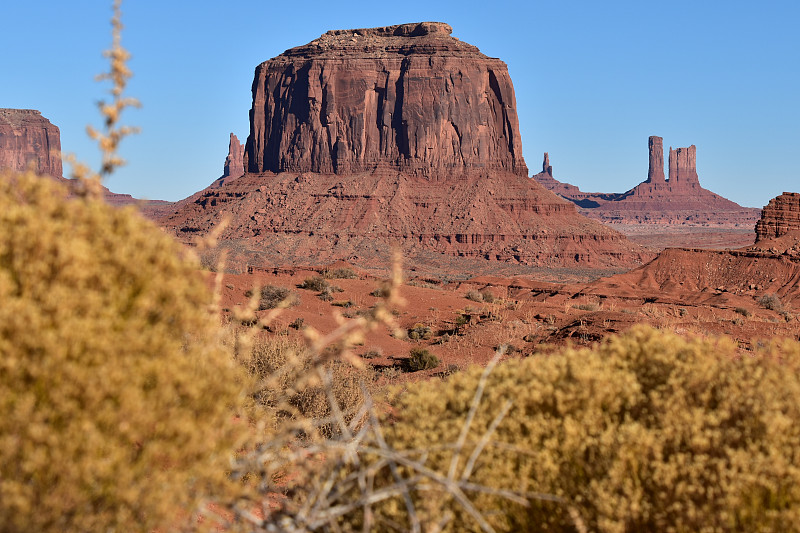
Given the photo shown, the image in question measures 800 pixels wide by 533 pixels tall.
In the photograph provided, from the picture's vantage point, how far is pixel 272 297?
76.9 feet

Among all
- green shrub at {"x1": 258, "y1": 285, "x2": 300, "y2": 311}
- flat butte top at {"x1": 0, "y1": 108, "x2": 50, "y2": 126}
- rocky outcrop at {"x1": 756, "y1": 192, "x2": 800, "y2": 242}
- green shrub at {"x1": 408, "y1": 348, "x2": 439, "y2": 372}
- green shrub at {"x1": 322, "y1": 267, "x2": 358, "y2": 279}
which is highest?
flat butte top at {"x1": 0, "y1": 108, "x2": 50, "y2": 126}

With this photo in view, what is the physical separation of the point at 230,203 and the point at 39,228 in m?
95.2

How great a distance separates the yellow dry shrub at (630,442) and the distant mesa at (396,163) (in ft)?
255

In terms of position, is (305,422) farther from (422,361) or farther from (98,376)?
(422,361)

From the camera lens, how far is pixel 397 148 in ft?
332

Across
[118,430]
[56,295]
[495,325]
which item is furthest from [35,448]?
[495,325]

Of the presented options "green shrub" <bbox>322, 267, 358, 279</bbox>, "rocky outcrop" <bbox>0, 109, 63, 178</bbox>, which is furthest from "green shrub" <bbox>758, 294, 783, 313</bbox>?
"rocky outcrop" <bbox>0, 109, 63, 178</bbox>

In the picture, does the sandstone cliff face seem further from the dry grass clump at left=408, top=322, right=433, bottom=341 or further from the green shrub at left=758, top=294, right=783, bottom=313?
the dry grass clump at left=408, top=322, right=433, bottom=341

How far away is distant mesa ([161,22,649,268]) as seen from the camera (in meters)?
87.4

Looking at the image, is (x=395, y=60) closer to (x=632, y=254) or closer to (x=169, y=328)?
(x=632, y=254)

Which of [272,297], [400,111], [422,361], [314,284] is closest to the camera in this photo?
[422,361]

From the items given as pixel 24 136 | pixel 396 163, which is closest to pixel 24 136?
pixel 24 136

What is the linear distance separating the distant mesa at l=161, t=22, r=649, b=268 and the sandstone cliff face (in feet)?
0.51

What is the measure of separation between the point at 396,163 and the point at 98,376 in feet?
321
